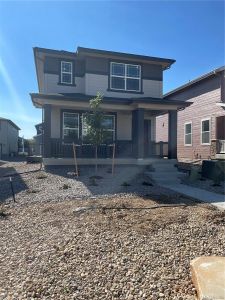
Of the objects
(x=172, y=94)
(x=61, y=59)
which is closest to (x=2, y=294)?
(x=61, y=59)

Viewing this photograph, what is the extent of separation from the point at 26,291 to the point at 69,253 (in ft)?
3.66

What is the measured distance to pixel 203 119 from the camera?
1891cm

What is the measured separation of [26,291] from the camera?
3617mm

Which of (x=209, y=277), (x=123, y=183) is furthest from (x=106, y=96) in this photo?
(x=209, y=277)

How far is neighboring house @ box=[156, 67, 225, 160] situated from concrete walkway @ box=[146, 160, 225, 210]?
3.13 m

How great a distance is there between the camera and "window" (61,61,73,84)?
1634cm

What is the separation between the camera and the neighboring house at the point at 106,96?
1494 centimetres

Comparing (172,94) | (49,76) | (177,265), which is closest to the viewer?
(177,265)

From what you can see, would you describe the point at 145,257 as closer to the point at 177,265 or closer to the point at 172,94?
the point at 177,265

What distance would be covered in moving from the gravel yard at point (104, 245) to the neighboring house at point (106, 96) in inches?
270

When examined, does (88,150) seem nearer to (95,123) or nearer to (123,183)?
(95,123)

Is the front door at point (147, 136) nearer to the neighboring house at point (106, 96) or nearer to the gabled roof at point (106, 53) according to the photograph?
the neighboring house at point (106, 96)

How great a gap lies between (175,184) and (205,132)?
27.7ft

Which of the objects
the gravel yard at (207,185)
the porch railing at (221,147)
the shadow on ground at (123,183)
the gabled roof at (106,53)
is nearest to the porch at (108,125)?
the shadow on ground at (123,183)
